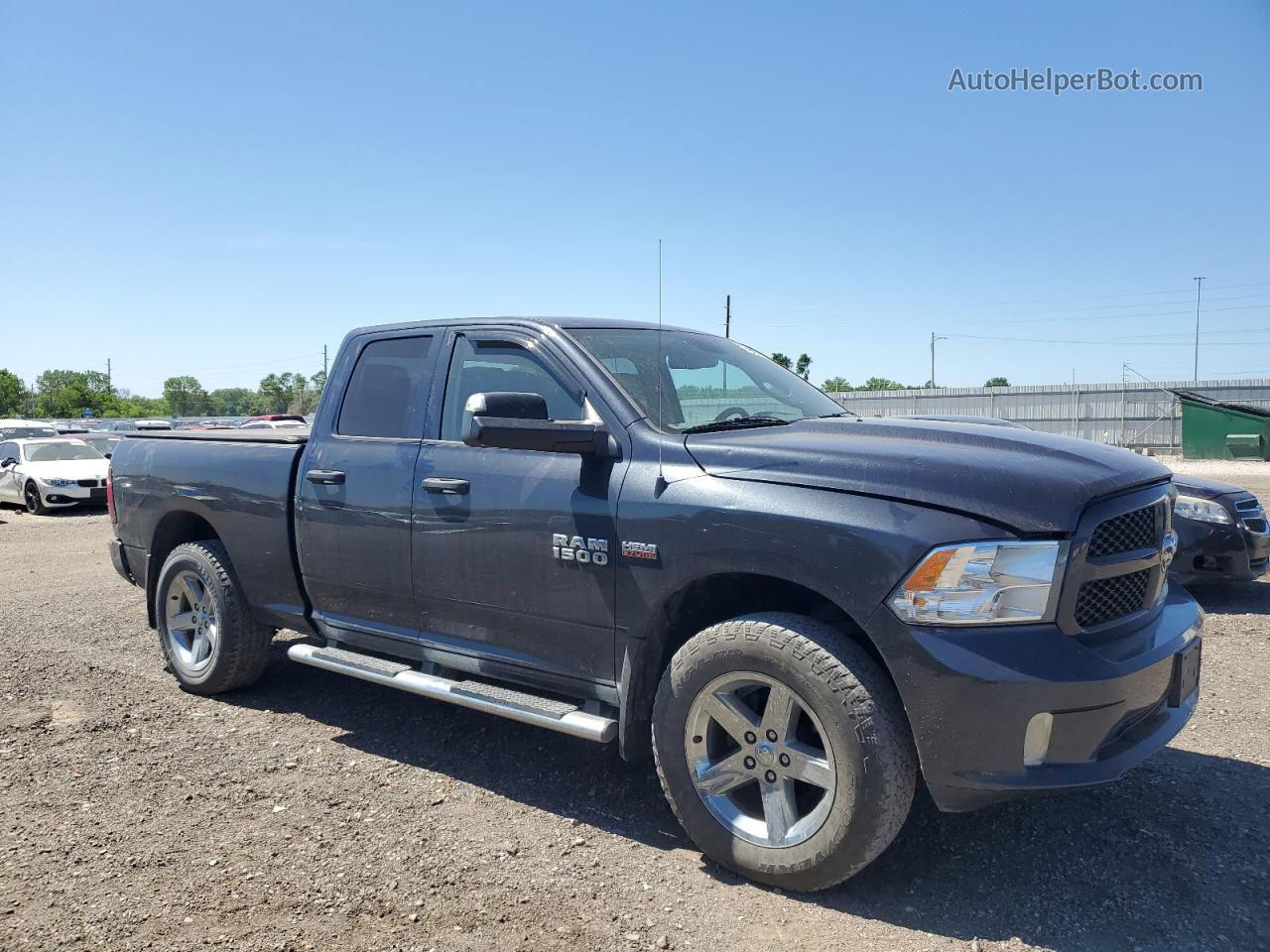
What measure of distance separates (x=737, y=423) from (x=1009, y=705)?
5.03 ft

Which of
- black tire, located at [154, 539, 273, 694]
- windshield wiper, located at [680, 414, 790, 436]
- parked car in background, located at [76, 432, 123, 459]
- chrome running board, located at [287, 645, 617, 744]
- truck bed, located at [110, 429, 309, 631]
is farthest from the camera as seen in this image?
parked car in background, located at [76, 432, 123, 459]

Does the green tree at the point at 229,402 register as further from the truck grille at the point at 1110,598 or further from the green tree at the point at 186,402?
the truck grille at the point at 1110,598

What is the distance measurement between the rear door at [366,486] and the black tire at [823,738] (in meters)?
1.57

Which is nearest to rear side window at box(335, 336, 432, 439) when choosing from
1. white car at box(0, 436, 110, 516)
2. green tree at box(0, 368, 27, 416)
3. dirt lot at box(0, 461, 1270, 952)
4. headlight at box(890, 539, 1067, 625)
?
dirt lot at box(0, 461, 1270, 952)

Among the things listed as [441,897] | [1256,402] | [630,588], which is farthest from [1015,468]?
[1256,402]

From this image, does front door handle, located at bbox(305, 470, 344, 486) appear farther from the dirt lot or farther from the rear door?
the dirt lot

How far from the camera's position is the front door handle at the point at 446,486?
3959 millimetres

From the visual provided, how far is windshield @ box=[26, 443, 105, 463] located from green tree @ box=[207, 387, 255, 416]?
9934 cm

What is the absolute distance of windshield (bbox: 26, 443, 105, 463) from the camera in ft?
58.6

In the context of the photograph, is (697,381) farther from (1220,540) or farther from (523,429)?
(1220,540)

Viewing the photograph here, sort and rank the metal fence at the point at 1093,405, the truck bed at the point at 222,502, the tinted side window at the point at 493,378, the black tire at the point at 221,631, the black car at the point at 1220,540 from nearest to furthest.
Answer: the tinted side window at the point at 493,378
the truck bed at the point at 222,502
the black tire at the point at 221,631
the black car at the point at 1220,540
the metal fence at the point at 1093,405

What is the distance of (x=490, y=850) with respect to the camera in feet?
11.4

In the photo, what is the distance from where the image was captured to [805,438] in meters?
3.40

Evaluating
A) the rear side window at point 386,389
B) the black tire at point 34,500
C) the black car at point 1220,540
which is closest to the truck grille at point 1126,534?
the rear side window at point 386,389
